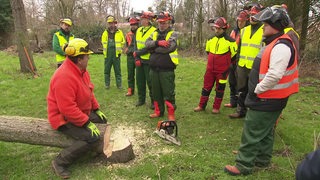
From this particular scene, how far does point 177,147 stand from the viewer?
193 inches

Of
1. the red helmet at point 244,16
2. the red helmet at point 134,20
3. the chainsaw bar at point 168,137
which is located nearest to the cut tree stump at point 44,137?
the chainsaw bar at point 168,137

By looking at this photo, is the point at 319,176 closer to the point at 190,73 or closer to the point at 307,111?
the point at 307,111

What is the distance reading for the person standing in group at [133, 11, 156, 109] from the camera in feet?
21.2

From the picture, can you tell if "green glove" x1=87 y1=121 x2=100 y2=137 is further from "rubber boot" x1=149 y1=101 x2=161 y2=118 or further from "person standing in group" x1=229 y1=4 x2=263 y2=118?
"person standing in group" x1=229 y1=4 x2=263 y2=118

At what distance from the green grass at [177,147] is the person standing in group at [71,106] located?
11.6 inches

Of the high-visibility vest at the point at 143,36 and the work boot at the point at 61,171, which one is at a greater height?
the high-visibility vest at the point at 143,36

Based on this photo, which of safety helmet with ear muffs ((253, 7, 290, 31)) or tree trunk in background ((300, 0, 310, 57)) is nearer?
safety helmet with ear muffs ((253, 7, 290, 31))

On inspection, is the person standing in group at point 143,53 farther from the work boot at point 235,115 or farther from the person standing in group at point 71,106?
the person standing in group at point 71,106

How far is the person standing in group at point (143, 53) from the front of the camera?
21.2 feet

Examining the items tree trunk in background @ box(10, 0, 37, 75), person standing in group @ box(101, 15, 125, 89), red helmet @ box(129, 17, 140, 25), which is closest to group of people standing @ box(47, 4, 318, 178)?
red helmet @ box(129, 17, 140, 25)

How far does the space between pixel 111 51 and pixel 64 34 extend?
4.54 ft

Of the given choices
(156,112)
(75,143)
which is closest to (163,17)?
(156,112)

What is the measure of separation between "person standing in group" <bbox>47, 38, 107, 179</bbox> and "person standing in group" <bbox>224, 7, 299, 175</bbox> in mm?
2088

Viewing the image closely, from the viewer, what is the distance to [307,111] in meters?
6.73
